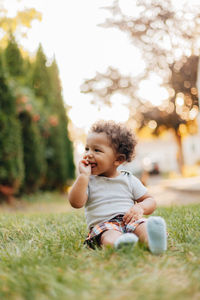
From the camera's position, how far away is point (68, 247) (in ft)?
6.88

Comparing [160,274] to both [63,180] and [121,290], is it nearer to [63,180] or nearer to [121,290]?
[121,290]

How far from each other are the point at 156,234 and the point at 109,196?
0.62m

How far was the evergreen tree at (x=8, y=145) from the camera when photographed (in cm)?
714

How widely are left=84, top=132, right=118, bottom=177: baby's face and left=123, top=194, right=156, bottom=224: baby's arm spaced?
368 millimetres

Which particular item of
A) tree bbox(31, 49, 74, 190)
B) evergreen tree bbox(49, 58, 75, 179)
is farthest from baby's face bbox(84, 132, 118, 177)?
evergreen tree bbox(49, 58, 75, 179)

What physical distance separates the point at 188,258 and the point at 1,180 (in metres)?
6.28

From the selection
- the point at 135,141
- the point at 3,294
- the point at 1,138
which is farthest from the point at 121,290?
the point at 1,138

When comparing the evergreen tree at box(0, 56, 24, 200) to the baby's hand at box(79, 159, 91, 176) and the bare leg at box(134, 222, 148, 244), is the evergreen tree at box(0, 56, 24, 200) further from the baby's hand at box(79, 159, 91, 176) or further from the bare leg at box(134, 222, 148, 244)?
the bare leg at box(134, 222, 148, 244)

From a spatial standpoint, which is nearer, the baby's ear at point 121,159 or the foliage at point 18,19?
the baby's ear at point 121,159

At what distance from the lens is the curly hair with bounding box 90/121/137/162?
2.40 m

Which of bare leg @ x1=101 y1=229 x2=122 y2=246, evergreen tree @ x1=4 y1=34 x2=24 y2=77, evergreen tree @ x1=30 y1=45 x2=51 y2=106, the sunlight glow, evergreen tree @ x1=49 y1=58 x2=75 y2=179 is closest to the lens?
bare leg @ x1=101 y1=229 x2=122 y2=246

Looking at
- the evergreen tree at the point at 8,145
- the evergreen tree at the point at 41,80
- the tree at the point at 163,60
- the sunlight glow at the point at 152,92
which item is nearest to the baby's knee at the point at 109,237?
the evergreen tree at the point at 8,145

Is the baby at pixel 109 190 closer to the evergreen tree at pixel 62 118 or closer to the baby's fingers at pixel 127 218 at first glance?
the baby's fingers at pixel 127 218

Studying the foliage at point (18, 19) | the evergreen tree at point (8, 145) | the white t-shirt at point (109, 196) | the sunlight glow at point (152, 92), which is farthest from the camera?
the sunlight glow at point (152, 92)
